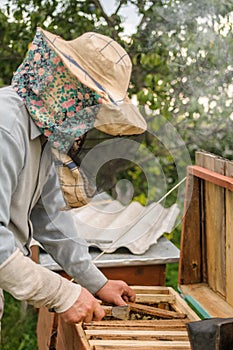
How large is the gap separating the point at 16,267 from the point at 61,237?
60 cm

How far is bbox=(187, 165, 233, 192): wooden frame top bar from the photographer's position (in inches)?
79.7

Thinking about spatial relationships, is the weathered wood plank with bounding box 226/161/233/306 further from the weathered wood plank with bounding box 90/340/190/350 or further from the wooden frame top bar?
the weathered wood plank with bounding box 90/340/190/350

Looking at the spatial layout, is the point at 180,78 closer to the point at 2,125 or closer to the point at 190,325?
the point at 2,125

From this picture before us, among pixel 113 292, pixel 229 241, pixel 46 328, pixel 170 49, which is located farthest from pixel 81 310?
pixel 170 49

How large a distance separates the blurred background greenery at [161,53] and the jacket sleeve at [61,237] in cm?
104

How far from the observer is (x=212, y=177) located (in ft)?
7.05

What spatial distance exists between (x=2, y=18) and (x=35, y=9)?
235mm

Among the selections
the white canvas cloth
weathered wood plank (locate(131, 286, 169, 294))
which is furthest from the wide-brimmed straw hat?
weathered wood plank (locate(131, 286, 169, 294))

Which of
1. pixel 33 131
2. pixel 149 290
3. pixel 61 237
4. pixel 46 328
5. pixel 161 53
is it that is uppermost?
pixel 33 131

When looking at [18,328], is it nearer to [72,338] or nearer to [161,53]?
[161,53]

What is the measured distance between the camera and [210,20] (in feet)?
11.0

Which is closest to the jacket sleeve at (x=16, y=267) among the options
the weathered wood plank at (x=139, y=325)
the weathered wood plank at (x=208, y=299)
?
the weathered wood plank at (x=139, y=325)

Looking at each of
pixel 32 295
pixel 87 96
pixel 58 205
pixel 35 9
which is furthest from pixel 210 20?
pixel 32 295

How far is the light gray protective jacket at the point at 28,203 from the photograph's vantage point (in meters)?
1.63
